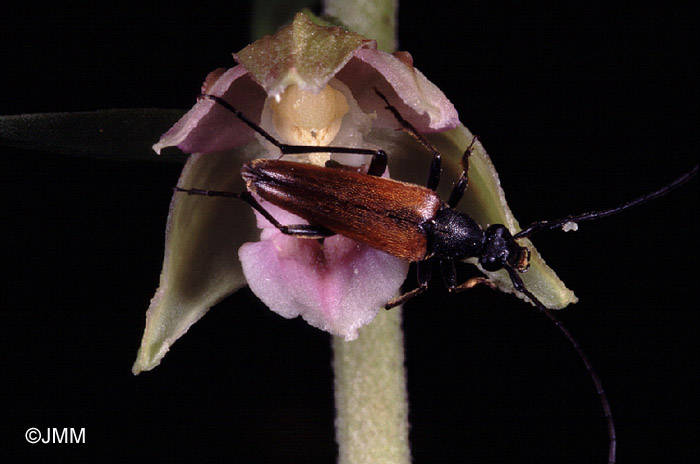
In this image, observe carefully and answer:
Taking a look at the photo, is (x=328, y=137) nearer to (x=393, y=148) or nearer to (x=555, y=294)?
(x=393, y=148)

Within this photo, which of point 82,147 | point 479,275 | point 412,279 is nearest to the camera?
point 82,147

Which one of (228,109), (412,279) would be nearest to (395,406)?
(412,279)

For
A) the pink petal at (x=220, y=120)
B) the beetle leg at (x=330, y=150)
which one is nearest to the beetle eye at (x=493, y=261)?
the beetle leg at (x=330, y=150)

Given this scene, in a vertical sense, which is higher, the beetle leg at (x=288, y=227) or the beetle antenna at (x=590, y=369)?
the beetle leg at (x=288, y=227)

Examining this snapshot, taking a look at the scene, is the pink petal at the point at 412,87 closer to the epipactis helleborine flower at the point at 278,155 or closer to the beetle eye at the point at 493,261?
the epipactis helleborine flower at the point at 278,155

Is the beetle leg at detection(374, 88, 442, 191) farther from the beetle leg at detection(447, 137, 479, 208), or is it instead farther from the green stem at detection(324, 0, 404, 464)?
the green stem at detection(324, 0, 404, 464)

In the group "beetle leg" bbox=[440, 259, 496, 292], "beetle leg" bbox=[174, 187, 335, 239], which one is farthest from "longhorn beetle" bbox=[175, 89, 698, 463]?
"beetle leg" bbox=[440, 259, 496, 292]
